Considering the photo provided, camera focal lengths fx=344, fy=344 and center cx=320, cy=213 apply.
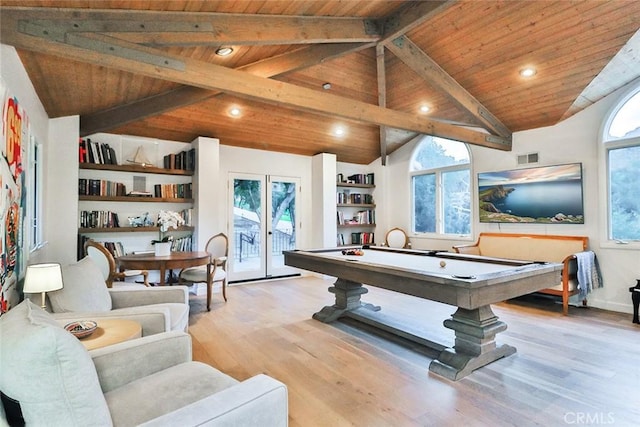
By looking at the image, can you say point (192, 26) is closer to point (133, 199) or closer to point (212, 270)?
point (212, 270)

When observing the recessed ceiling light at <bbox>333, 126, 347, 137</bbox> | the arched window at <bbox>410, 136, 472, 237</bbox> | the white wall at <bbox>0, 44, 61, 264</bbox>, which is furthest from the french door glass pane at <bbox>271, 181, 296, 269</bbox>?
the white wall at <bbox>0, 44, 61, 264</bbox>

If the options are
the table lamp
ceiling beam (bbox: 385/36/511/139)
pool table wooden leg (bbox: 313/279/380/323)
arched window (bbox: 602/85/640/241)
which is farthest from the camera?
arched window (bbox: 602/85/640/241)

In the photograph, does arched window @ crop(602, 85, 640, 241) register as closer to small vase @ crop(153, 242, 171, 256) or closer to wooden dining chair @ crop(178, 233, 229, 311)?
wooden dining chair @ crop(178, 233, 229, 311)

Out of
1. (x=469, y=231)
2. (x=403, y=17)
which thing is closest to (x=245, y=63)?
(x=403, y=17)

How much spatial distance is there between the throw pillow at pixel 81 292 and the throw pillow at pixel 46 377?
1.42 m

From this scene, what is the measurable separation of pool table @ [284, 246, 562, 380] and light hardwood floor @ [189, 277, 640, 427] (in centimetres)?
12

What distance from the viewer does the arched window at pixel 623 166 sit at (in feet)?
14.1

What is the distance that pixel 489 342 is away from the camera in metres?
2.86

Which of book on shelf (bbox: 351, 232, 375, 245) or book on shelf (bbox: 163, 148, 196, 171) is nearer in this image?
book on shelf (bbox: 163, 148, 196, 171)

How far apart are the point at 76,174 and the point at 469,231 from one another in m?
5.87

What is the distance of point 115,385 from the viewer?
5.24ft

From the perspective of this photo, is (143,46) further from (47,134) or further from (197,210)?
(197,210)

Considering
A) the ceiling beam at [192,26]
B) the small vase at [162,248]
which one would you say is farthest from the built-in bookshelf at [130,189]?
the ceiling beam at [192,26]

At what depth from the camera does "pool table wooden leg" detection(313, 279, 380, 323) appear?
4.02m
